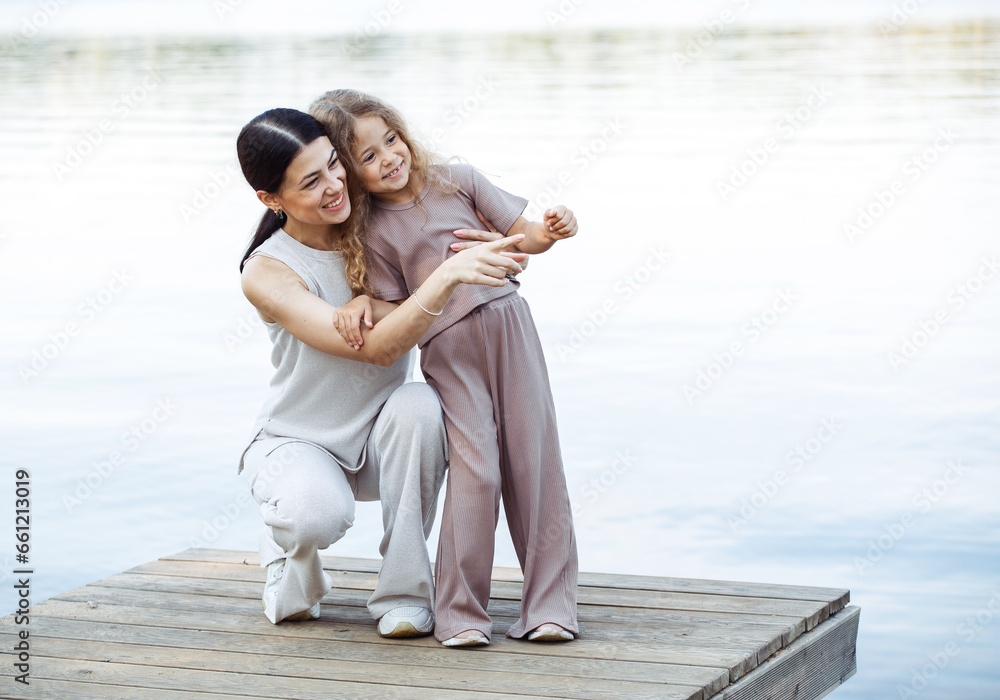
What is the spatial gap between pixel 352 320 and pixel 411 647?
654 millimetres

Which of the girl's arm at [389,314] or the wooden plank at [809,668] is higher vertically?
the girl's arm at [389,314]

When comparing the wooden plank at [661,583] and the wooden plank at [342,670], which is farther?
the wooden plank at [661,583]

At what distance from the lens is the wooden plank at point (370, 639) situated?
2520 millimetres

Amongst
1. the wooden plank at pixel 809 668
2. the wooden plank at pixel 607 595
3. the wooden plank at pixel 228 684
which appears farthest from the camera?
the wooden plank at pixel 607 595

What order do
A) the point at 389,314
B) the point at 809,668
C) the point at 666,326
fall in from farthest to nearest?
the point at 666,326 → the point at 809,668 → the point at 389,314

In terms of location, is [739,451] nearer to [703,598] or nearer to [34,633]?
[703,598]

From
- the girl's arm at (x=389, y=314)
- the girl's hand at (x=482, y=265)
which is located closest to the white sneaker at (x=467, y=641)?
the girl's arm at (x=389, y=314)

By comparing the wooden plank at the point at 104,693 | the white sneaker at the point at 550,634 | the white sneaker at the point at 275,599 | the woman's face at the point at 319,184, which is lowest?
the wooden plank at the point at 104,693

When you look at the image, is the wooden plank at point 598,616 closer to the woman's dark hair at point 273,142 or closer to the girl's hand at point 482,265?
the girl's hand at point 482,265

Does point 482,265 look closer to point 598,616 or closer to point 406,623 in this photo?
point 406,623

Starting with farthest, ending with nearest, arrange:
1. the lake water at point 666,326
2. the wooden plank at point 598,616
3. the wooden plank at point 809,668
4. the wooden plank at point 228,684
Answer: the lake water at point 666,326
the wooden plank at point 598,616
the wooden plank at point 809,668
the wooden plank at point 228,684

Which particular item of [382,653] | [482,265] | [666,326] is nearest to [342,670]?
[382,653]

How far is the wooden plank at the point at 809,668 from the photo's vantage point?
8.34 ft

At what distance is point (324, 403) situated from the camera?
2750 mm
